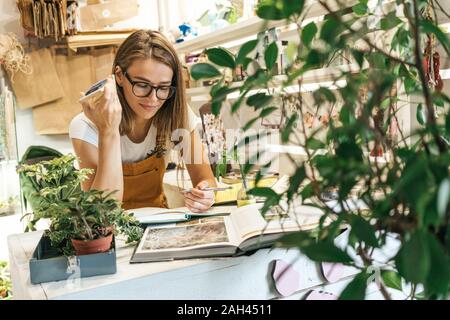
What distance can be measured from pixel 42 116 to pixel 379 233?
3016mm

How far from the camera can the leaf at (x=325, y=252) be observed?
368mm

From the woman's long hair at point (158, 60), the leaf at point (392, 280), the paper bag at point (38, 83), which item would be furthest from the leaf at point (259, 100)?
the paper bag at point (38, 83)

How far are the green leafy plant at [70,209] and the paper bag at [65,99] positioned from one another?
223cm

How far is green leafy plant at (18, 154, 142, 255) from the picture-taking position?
90cm

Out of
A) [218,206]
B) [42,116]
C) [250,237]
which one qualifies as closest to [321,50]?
[250,237]

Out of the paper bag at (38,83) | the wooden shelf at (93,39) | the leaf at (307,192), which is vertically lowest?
the leaf at (307,192)

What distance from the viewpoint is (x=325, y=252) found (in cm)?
37

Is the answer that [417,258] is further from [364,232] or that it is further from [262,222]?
[262,222]

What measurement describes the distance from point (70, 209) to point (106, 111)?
100 centimetres

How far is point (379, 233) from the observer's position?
0.48 meters

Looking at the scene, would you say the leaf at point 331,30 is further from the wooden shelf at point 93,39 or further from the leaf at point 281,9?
the wooden shelf at point 93,39

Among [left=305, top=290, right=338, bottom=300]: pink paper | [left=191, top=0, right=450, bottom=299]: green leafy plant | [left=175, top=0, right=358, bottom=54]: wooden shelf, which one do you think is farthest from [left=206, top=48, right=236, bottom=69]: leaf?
[left=175, top=0, right=358, bottom=54]: wooden shelf

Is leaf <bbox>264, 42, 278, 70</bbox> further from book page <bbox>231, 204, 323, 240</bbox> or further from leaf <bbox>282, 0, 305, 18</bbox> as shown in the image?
book page <bbox>231, 204, 323, 240</bbox>
